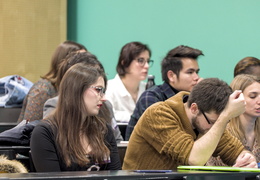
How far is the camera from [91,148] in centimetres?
289

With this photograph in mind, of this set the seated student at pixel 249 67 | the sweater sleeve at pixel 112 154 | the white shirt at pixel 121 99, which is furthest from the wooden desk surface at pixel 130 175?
the white shirt at pixel 121 99

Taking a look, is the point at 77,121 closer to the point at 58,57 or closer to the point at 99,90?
the point at 99,90

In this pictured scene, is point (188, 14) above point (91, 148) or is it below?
above

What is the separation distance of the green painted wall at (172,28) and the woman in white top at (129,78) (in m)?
0.21

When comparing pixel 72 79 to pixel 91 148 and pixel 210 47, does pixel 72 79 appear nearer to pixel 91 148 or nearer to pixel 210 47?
pixel 91 148

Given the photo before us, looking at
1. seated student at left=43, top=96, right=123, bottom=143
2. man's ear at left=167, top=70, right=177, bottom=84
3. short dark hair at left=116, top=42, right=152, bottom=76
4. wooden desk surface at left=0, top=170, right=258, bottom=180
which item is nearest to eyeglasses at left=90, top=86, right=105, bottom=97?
seated student at left=43, top=96, right=123, bottom=143

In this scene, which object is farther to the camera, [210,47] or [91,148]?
[210,47]

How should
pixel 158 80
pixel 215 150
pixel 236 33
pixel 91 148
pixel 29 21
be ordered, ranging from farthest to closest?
1. pixel 29 21
2. pixel 158 80
3. pixel 236 33
4. pixel 215 150
5. pixel 91 148

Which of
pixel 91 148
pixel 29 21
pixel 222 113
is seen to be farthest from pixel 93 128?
pixel 29 21

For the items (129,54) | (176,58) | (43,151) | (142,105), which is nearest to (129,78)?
(129,54)

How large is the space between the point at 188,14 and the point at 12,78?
5.92ft

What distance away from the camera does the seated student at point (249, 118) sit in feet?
12.0

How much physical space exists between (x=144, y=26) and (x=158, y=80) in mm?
599

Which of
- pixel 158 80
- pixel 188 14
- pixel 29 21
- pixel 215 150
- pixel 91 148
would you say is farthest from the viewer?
pixel 29 21
